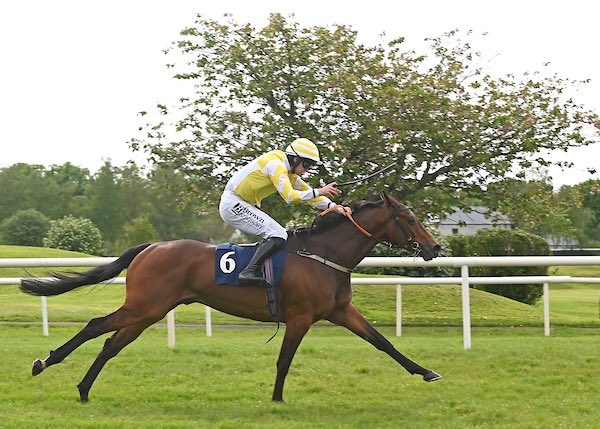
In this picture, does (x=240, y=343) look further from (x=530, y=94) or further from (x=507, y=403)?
(x=530, y=94)

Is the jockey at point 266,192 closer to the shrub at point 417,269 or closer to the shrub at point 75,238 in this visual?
the shrub at point 417,269

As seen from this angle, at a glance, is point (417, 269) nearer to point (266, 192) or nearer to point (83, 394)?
point (266, 192)

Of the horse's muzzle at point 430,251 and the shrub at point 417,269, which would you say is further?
the shrub at point 417,269

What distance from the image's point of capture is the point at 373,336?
22.5 ft

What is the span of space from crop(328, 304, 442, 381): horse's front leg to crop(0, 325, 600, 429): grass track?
9.7 inches

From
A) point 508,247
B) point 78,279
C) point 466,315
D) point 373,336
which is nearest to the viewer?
point 373,336

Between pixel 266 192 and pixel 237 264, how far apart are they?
2.13ft

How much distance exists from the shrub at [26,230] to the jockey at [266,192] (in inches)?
1561

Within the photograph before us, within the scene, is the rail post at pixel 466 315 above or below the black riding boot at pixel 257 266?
below

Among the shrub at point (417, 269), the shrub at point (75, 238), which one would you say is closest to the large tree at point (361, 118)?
the shrub at point (417, 269)

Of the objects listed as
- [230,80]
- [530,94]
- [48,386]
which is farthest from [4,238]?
[48,386]

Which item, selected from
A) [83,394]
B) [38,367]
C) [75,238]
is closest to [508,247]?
[83,394]

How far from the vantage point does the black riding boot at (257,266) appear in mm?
6648

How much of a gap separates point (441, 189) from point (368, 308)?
8.88 ft
